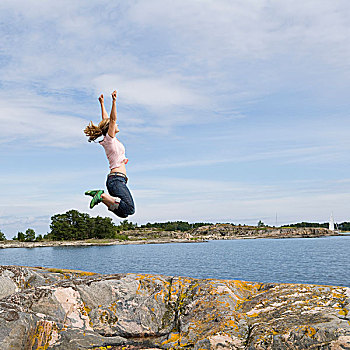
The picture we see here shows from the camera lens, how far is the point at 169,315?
25.2ft

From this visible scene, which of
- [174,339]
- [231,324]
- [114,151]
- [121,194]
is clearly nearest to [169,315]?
[174,339]

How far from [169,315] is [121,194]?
8.91 feet

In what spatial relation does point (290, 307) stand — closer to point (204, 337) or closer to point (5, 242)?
point (204, 337)

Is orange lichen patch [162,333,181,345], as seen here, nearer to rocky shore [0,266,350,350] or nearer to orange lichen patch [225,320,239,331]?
rocky shore [0,266,350,350]

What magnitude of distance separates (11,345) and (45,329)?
24.1 inches

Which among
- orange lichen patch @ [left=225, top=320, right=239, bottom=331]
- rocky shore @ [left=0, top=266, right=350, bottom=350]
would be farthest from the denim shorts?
orange lichen patch @ [left=225, top=320, right=239, bottom=331]

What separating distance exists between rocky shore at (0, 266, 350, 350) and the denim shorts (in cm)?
139

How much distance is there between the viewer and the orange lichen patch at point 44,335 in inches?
A: 261

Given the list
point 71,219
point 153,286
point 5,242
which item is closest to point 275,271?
point 153,286

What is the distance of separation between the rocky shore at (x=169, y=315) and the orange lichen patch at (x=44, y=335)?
0.02 metres

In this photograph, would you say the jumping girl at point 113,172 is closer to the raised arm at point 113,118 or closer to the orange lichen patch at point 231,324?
the raised arm at point 113,118

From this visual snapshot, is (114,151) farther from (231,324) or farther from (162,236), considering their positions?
(162,236)

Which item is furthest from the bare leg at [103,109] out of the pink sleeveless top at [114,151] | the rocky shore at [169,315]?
the rocky shore at [169,315]

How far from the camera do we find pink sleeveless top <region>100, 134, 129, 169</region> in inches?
356
